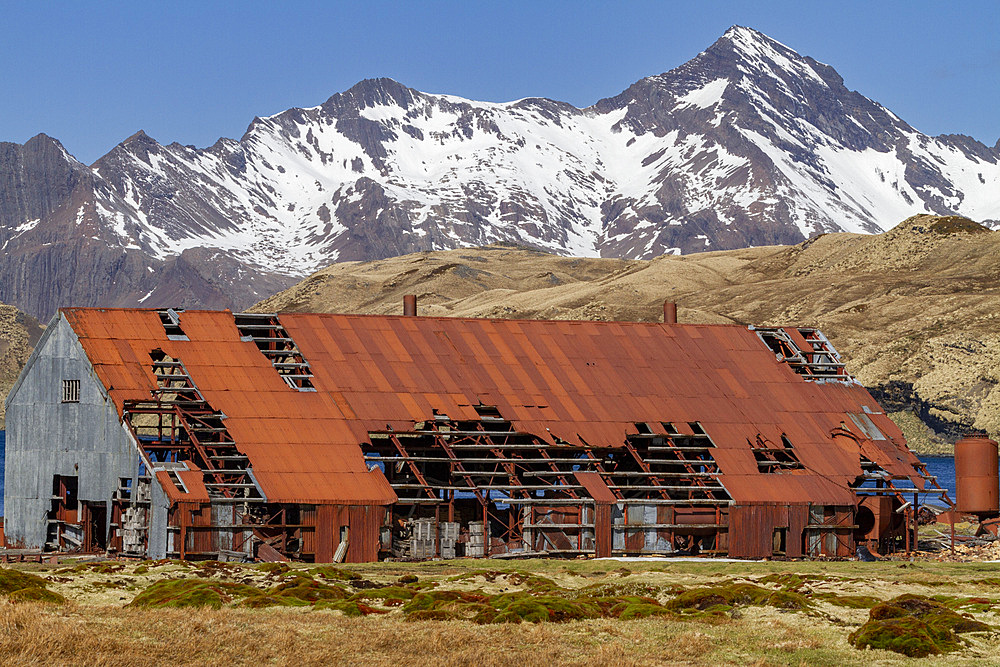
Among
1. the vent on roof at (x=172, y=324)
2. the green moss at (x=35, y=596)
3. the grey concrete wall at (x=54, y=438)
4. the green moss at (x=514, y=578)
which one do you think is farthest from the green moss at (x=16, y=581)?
the vent on roof at (x=172, y=324)

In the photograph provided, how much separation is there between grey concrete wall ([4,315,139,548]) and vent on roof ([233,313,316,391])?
841cm

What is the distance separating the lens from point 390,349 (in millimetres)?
72812

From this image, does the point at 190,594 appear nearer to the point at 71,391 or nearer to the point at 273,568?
the point at 273,568

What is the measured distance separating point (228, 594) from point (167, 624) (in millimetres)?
7399

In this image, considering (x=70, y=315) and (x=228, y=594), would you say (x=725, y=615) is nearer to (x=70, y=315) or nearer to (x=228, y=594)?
(x=228, y=594)

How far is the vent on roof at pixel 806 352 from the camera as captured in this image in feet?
263

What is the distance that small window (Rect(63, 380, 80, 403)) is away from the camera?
6625cm

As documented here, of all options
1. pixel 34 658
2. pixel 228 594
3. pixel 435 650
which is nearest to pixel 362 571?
pixel 228 594

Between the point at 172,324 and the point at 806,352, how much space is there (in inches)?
1367

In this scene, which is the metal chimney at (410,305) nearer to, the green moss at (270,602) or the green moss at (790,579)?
the green moss at (790,579)

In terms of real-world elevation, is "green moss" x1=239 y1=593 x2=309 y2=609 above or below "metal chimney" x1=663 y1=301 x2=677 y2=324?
below

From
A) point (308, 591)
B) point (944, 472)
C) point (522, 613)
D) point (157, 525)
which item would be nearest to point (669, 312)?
point (157, 525)

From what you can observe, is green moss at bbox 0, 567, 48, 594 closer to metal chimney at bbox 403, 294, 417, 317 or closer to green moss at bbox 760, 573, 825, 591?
green moss at bbox 760, 573, 825, 591

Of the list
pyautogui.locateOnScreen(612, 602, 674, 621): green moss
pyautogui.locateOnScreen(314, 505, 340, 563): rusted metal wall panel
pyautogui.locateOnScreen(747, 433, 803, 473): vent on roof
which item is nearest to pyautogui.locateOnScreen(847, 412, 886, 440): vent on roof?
pyautogui.locateOnScreen(747, 433, 803, 473): vent on roof
